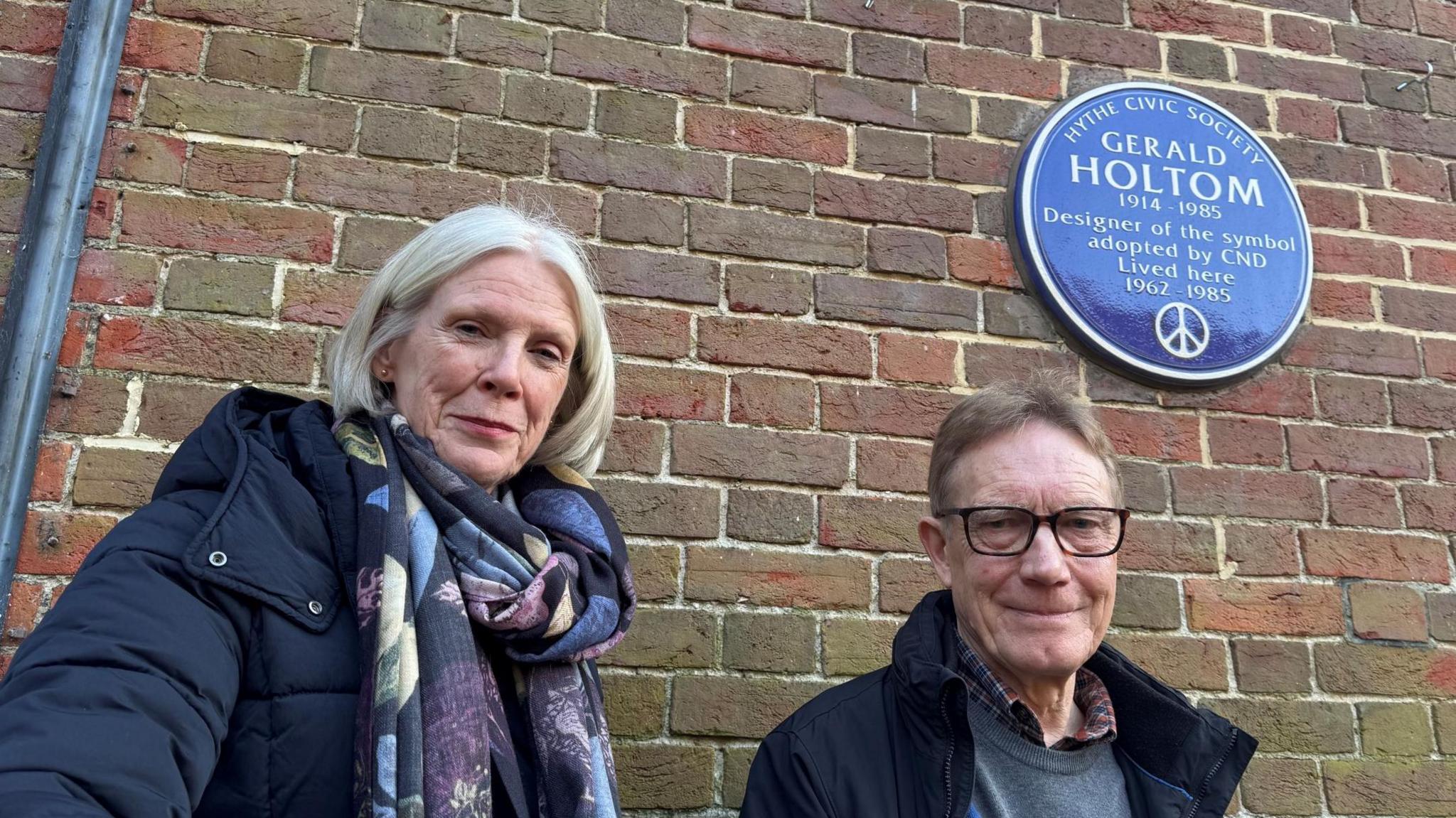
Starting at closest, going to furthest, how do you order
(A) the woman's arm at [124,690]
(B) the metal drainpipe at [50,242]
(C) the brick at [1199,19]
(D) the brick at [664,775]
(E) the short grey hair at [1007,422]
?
(A) the woman's arm at [124,690] < (E) the short grey hair at [1007,422] < (B) the metal drainpipe at [50,242] < (D) the brick at [664,775] < (C) the brick at [1199,19]

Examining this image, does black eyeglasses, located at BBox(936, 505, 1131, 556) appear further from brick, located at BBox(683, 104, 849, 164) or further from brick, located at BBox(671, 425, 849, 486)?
brick, located at BBox(683, 104, 849, 164)

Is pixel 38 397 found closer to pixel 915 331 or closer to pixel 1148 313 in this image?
pixel 915 331

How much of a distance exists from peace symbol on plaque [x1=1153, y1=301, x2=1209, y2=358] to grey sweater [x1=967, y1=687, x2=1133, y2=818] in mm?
1100

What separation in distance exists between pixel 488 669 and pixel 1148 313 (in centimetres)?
178

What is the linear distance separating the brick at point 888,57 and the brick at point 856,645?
1332 millimetres

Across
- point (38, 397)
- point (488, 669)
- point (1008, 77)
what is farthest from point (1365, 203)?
point (38, 397)

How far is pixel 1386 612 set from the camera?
92.3 inches

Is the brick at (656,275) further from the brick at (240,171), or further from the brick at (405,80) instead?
the brick at (240,171)

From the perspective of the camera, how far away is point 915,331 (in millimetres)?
2324

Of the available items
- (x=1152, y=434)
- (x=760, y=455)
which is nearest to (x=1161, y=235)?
(x=1152, y=434)

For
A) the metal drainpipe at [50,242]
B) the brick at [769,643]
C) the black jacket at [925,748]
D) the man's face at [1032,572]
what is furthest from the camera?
the brick at [769,643]

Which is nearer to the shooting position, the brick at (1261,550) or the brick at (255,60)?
the brick at (255,60)

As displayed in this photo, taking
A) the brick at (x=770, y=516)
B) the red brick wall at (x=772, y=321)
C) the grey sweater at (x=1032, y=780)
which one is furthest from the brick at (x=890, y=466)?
the grey sweater at (x=1032, y=780)

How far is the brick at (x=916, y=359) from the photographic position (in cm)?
229
